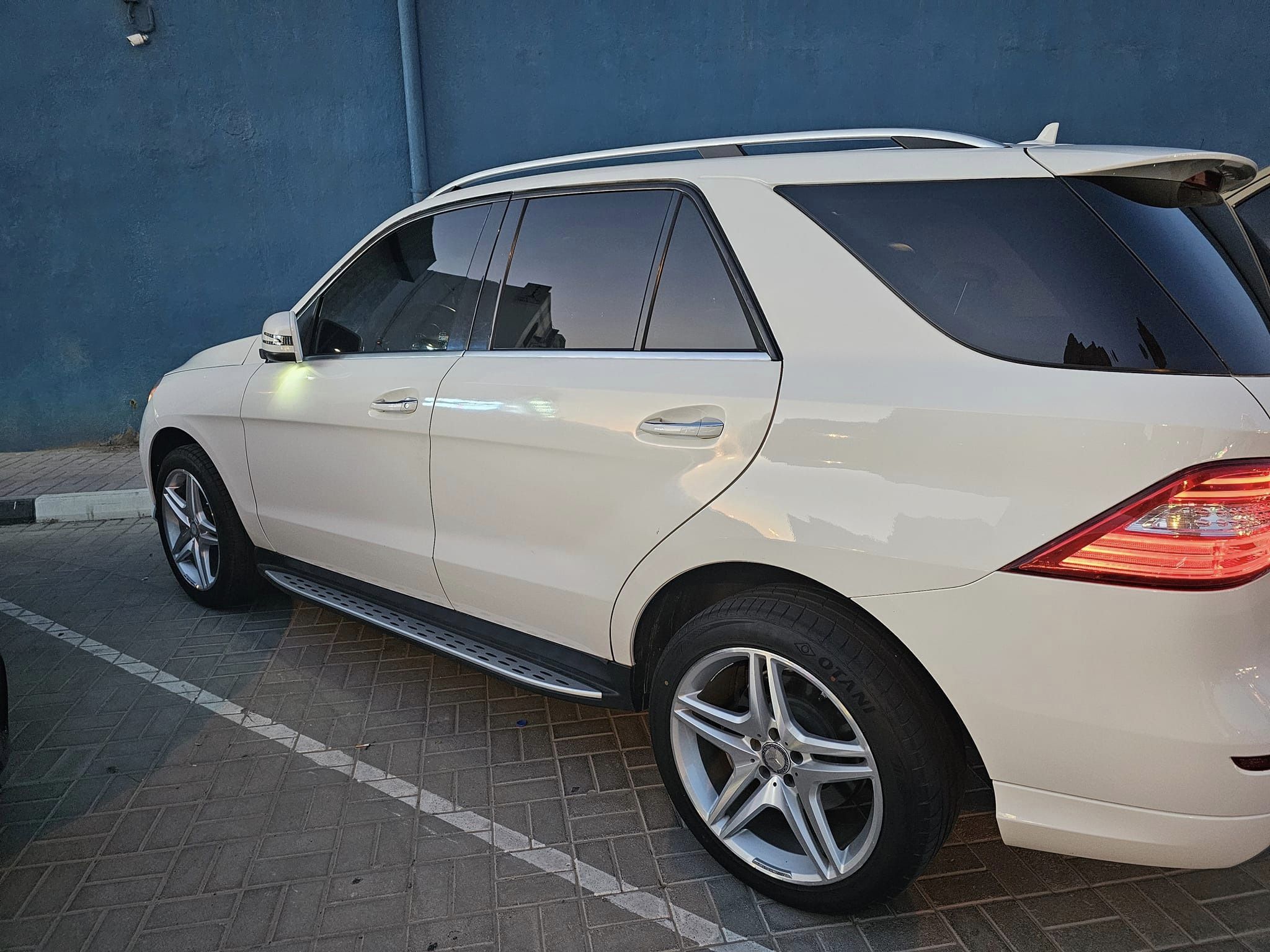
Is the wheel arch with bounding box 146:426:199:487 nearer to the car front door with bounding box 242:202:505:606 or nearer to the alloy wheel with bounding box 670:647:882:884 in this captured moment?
the car front door with bounding box 242:202:505:606

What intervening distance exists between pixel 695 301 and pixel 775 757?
1223mm

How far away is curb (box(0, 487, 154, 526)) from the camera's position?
20.6 feet

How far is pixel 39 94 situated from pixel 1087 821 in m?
8.45

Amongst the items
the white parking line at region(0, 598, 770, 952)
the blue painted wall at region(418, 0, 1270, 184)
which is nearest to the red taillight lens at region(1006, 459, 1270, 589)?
the white parking line at region(0, 598, 770, 952)

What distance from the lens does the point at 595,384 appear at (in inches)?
102

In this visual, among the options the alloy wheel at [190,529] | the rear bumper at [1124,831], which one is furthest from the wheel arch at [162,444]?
the rear bumper at [1124,831]

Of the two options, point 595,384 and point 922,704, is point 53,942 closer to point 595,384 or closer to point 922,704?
point 595,384

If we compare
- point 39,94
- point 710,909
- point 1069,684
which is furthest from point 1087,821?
point 39,94

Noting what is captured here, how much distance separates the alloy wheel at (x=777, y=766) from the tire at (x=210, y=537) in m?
2.62

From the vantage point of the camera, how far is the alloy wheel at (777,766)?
2240 mm

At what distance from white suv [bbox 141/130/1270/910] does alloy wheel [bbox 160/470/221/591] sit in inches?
60.8

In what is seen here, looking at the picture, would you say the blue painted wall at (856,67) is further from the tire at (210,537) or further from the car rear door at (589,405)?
the car rear door at (589,405)

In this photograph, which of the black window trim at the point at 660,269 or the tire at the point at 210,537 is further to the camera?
the tire at the point at 210,537

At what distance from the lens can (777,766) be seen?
2.36 metres
